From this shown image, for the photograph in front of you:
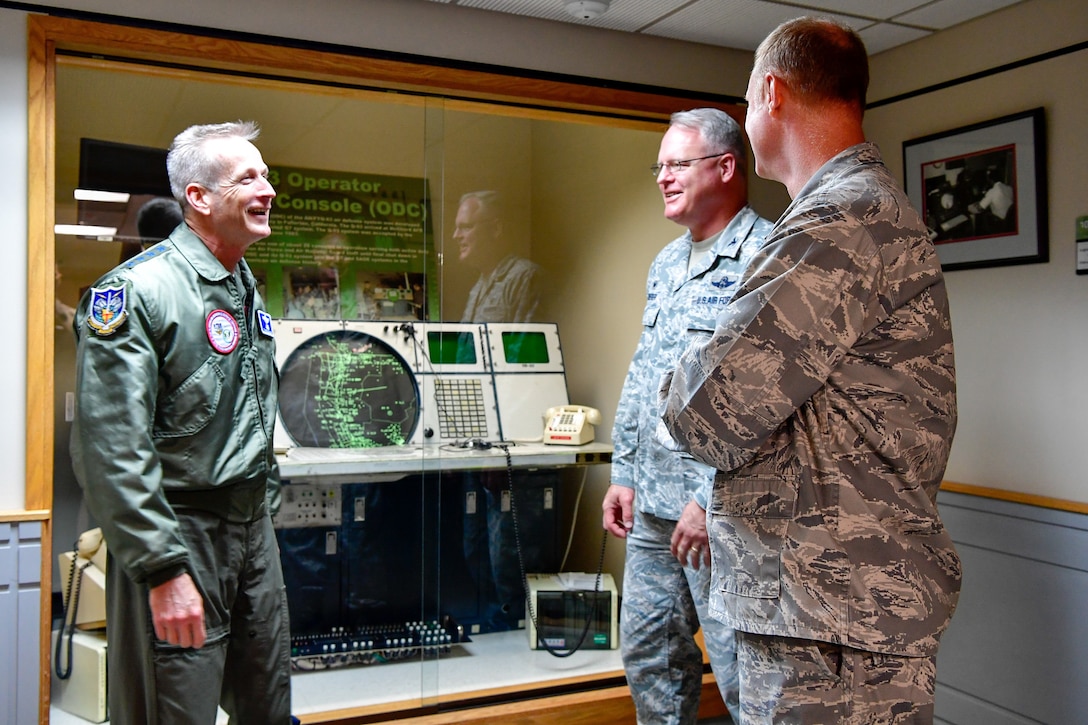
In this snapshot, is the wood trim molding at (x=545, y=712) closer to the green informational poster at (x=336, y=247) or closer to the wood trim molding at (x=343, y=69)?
the green informational poster at (x=336, y=247)

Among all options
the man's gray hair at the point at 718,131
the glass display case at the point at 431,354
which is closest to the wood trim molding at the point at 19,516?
the glass display case at the point at 431,354

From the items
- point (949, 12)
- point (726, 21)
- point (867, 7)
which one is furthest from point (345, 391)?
point (949, 12)

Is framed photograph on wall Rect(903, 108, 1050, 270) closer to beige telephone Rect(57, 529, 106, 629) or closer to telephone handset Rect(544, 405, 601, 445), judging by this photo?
telephone handset Rect(544, 405, 601, 445)

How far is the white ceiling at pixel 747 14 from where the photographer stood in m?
2.91

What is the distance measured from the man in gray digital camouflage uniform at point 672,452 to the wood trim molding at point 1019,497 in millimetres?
1150

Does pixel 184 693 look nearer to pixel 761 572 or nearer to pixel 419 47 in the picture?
pixel 761 572

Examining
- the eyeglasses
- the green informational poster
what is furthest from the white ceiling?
the green informational poster

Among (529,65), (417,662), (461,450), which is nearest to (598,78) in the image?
(529,65)

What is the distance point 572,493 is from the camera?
347cm

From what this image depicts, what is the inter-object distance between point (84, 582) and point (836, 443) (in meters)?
2.38

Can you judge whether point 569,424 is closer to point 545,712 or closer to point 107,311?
point 545,712

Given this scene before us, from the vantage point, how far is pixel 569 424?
3.43 m

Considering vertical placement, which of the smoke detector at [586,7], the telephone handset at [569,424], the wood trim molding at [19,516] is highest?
the smoke detector at [586,7]

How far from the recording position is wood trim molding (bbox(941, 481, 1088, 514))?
2734mm
